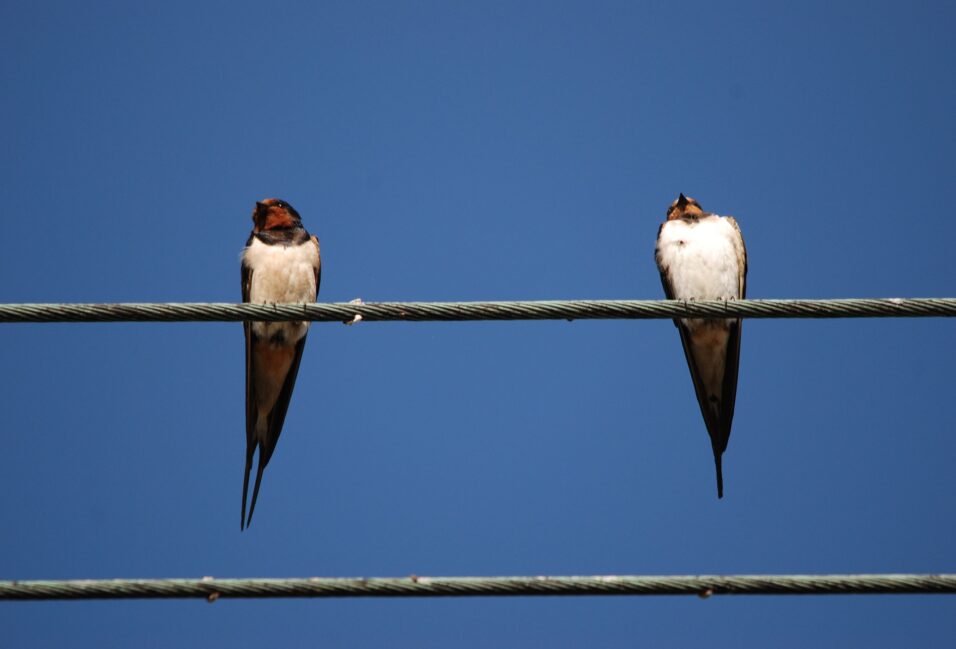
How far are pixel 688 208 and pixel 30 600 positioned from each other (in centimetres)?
497

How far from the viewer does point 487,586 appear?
10.4 feet

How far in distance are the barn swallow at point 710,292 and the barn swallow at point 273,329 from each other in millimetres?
2151

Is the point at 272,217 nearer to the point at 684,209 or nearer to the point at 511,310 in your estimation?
the point at 684,209

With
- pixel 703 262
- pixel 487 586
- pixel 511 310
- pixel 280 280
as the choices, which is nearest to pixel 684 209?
pixel 703 262

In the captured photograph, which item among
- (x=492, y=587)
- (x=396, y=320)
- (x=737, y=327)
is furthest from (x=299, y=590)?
(x=737, y=327)

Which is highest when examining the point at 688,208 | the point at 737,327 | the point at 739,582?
the point at 688,208

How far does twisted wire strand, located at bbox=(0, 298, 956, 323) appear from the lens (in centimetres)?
383

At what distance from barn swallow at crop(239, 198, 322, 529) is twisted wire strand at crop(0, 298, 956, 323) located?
2.92 metres

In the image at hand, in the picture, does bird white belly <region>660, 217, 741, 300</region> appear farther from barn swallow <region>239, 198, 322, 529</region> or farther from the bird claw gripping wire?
the bird claw gripping wire

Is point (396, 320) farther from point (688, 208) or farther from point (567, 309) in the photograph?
point (688, 208)

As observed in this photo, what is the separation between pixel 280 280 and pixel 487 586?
13.4ft

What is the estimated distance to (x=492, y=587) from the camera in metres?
3.16

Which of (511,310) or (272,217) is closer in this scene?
(511,310)

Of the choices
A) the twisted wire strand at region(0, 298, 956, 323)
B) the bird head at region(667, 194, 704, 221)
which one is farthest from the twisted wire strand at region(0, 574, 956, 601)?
the bird head at region(667, 194, 704, 221)
